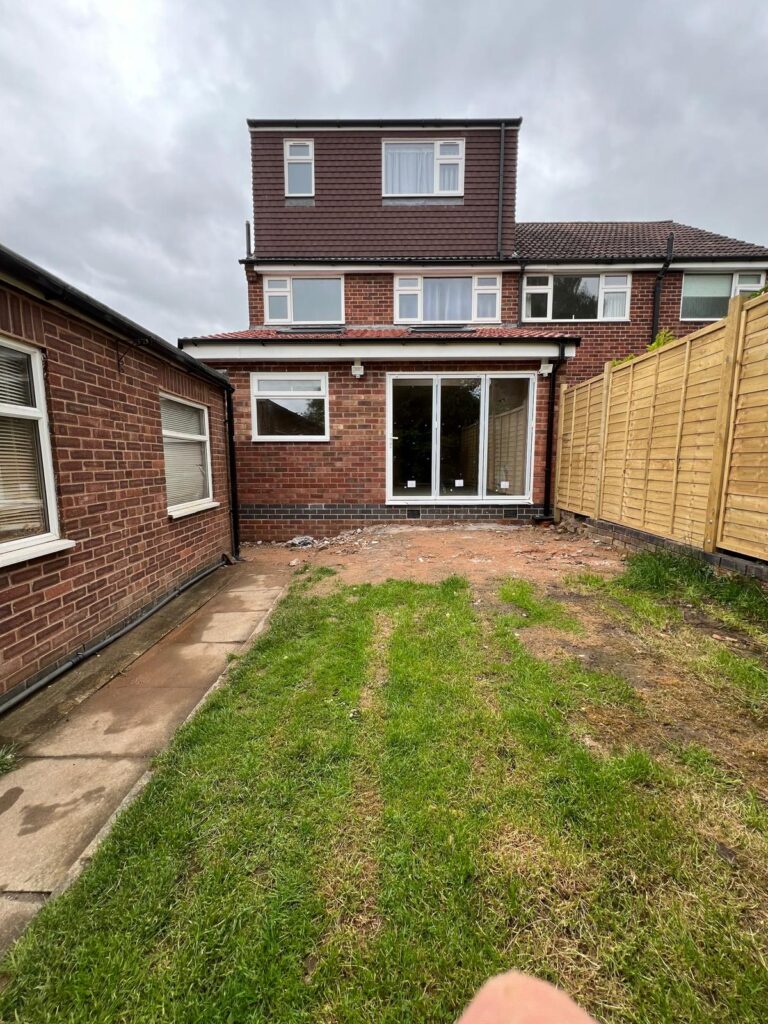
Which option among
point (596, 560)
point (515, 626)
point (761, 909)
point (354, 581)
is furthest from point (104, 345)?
point (596, 560)

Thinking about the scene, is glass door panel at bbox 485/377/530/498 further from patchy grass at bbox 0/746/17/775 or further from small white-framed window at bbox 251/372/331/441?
patchy grass at bbox 0/746/17/775

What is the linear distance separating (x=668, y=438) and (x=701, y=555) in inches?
51.7

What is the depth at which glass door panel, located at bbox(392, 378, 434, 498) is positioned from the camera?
802 centimetres

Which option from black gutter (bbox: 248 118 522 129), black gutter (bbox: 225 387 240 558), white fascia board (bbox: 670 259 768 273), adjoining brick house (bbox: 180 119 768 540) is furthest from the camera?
black gutter (bbox: 248 118 522 129)

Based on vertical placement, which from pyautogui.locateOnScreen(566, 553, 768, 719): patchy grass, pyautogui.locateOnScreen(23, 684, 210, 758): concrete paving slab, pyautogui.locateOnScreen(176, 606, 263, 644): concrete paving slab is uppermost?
pyautogui.locateOnScreen(566, 553, 768, 719): patchy grass

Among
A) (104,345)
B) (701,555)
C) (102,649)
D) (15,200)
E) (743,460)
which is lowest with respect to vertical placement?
(102,649)

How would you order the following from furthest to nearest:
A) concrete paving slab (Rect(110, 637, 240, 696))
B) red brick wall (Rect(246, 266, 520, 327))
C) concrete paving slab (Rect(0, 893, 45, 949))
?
1. red brick wall (Rect(246, 266, 520, 327))
2. concrete paving slab (Rect(110, 637, 240, 696))
3. concrete paving slab (Rect(0, 893, 45, 949))

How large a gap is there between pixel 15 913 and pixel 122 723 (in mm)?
1093

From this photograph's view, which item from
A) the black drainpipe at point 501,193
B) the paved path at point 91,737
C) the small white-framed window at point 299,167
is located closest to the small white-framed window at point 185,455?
the paved path at point 91,737

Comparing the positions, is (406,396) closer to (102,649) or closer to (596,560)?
(596,560)

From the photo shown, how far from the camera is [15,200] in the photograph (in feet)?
82.2

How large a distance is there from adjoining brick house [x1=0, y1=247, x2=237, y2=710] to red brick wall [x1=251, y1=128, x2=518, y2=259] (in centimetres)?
805

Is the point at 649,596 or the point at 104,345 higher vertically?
the point at 104,345

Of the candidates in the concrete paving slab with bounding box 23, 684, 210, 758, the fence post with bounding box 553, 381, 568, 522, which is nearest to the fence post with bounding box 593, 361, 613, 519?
the fence post with bounding box 553, 381, 568, 522
